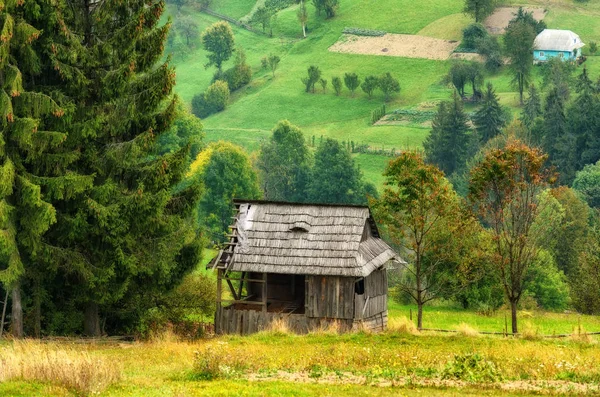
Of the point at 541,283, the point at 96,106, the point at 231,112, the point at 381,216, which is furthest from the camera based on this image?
the point at 231,112

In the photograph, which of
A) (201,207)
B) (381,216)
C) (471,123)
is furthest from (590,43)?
(381,216)

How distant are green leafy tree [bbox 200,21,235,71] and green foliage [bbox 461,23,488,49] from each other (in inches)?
1588

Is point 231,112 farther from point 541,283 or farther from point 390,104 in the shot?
point 541,283

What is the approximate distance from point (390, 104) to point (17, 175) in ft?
418

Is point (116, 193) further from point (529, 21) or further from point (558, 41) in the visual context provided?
point (529, 21)

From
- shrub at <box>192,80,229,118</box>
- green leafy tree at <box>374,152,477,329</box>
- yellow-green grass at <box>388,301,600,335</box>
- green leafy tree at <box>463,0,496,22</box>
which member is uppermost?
green leafy tree at <box>463,0,496,22</box>

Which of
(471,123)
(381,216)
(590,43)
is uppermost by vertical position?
(590,43)

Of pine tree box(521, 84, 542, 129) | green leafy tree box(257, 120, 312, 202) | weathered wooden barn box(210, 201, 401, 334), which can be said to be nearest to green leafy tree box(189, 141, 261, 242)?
green leafy tree box(257, 120, 312, 202)

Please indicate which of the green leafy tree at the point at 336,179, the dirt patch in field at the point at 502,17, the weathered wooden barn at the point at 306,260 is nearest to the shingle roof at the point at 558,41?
the dirt patch in field at the point at 502,17

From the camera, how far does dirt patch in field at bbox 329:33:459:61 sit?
173125mm

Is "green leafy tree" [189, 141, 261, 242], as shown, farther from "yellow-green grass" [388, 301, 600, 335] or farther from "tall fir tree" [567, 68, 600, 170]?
"yellow-green grass" [388, 301, 600, 335]

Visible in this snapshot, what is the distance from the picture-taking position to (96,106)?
121ft

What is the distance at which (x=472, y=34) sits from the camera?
176500 mm

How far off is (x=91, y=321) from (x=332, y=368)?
1542 cm
